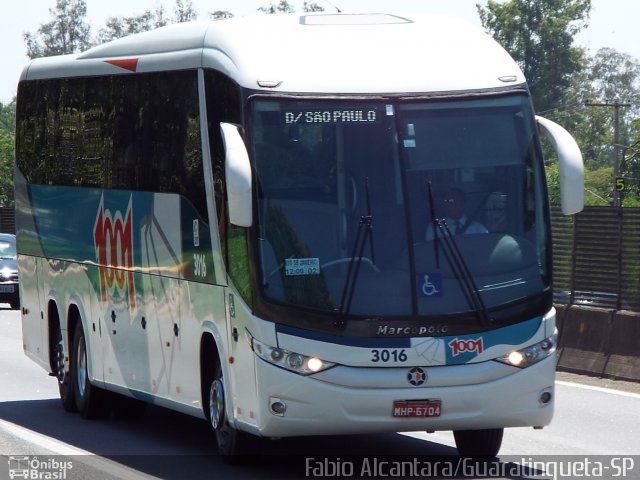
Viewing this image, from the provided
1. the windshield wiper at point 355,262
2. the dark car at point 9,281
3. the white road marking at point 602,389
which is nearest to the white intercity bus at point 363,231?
the windshield wiper at point 355,262

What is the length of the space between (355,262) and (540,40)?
4729 inches

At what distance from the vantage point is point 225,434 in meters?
11.6

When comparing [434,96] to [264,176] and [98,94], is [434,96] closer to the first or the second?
[264,176]

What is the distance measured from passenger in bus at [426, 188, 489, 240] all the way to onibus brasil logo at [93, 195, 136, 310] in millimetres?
3834

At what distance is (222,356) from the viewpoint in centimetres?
1149

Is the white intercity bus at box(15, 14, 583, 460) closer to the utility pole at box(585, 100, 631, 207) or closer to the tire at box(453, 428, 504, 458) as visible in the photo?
the tire at box(453, 428, 504, 458)

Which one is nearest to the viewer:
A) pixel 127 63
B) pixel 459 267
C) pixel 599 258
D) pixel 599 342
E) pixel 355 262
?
pixel 355 262

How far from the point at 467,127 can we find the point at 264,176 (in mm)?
1487

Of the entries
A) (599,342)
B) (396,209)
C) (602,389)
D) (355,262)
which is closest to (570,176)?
(396,209)

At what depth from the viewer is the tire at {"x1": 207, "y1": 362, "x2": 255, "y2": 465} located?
37.7 feet

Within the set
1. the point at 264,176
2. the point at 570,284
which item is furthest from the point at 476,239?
the point at 570,284

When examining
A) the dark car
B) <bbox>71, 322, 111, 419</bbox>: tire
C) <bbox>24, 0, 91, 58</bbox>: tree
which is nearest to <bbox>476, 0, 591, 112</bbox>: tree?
<bbox>24, 0, 91, 58</bbox>: tree

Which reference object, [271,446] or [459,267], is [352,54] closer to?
[459,267]

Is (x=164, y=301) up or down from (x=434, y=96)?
down
